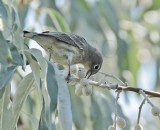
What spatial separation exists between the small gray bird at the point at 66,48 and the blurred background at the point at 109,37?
169mm

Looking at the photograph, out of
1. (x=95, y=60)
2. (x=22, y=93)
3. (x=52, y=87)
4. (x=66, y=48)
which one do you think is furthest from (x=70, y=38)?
(x=52, y=87)

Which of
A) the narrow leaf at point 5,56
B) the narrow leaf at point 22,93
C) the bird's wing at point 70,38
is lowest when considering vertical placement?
the narrow leaf at point 22,93

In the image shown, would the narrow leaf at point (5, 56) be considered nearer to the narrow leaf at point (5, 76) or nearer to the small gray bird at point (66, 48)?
the narrow leaf at point (5, 76)

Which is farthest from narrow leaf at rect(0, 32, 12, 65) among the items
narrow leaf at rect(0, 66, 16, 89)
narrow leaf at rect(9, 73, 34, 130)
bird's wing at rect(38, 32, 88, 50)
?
bird's wing at rect(38, 32, 88, 50)

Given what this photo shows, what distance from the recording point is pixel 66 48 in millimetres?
2795

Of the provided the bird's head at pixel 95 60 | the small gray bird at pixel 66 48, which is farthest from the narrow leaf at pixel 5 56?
the bird's head at pixel 95 60

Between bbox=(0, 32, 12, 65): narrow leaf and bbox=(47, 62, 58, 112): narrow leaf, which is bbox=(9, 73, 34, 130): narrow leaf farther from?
bbox=(0, 32, 12, 65): narrow leaf

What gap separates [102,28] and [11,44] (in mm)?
2349

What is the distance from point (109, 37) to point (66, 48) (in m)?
1.41

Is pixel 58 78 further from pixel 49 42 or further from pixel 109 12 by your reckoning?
pixel 109 12

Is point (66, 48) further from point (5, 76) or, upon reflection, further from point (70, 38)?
point (5, 76)

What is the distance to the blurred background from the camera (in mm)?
3139

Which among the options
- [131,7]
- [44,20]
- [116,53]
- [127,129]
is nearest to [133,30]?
[131,7]

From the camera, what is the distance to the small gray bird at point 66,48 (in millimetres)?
2602
